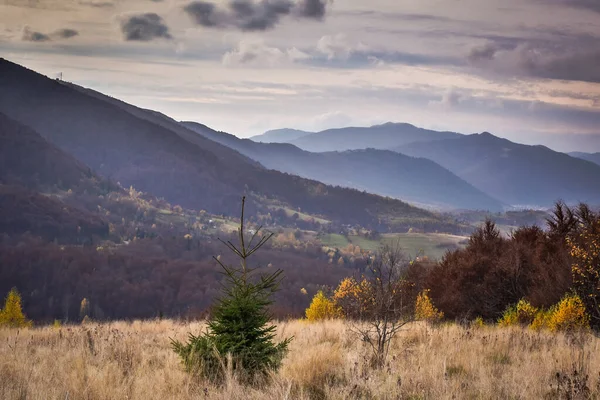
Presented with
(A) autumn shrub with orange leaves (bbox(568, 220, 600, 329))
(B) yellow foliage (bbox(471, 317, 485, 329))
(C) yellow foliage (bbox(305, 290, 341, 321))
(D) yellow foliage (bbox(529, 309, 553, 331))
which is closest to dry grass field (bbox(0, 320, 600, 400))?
(D) yellow foliage (bbox(529, 309, 553, 331))

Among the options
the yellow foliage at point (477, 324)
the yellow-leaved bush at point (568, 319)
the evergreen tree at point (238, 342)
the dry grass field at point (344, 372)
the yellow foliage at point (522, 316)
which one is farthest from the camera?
the yellow foliage at point (522, 316)

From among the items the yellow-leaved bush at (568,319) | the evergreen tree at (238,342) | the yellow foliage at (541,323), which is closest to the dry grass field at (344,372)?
the evergreen tree at (238,342)

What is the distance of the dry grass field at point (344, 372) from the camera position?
22.0 feet

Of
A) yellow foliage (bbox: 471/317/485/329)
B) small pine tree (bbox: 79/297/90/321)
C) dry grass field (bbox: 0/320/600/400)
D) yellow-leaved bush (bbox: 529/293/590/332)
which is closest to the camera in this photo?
dry grass field (bbox: 0/320/600/400)

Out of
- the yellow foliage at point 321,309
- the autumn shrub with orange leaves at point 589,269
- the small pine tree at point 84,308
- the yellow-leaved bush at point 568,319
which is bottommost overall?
the small pine tree at point 84,308

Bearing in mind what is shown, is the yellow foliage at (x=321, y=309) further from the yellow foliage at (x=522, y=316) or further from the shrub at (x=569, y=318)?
the shrub at (x=569, y=318)

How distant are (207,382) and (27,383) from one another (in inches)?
97.1

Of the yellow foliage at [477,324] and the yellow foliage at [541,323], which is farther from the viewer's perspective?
the yellow foliage at [477,324]

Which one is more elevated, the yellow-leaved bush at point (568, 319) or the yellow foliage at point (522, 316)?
the yellow-leaved bush at point (568, 319)

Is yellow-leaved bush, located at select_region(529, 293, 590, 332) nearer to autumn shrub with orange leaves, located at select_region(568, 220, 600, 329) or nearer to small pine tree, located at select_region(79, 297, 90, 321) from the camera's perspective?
autumn shrub with orange leaves, located at select_region(568, 220, 600, 329)

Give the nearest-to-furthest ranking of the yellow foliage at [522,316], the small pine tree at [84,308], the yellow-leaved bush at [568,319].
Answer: the yellow-leaved bush at [568,319] → the yellow foliage at [522,316] → the small pine tree at [84,308]

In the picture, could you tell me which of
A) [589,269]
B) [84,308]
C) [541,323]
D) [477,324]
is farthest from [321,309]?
[84,308]

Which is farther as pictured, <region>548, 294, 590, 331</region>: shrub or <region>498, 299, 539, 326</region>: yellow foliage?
<region>498, 299, 539, 326</region>: yellow foliage

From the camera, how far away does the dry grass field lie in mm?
6699
